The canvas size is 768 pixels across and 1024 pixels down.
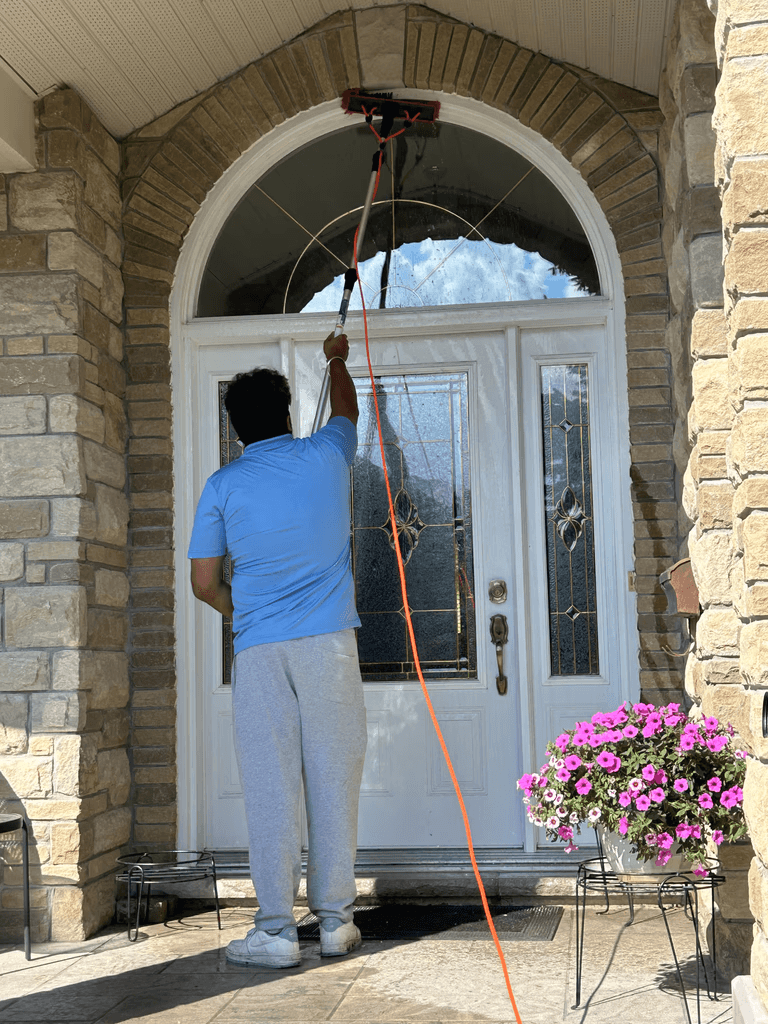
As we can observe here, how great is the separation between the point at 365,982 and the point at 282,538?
47.0 inches

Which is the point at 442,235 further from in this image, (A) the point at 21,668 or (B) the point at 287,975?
(B) the point at 287,975

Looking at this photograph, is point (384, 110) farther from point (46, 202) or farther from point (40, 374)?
point (40, 374)

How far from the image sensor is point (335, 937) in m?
3.14

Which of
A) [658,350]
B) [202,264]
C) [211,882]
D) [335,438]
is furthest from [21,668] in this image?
[658,350]

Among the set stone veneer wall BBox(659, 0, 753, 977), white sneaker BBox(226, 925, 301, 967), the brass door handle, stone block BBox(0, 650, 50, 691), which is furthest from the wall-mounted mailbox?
stone block BBox(0, 650, 50, 691)

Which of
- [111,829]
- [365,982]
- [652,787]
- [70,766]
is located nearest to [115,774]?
[111,829]

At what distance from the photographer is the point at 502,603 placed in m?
4.09

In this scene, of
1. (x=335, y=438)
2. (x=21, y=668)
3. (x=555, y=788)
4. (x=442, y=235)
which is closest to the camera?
(x=555, y=788)

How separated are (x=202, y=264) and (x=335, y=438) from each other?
134 cm

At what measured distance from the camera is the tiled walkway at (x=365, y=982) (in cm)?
266

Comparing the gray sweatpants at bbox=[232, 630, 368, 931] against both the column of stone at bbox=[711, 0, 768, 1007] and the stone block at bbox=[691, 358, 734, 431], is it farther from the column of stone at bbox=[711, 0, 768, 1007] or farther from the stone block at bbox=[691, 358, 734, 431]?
the column of stone at bbox=[711, 0, 768, 1007]

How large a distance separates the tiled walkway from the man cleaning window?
17 cm

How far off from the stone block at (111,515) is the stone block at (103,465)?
0.03m

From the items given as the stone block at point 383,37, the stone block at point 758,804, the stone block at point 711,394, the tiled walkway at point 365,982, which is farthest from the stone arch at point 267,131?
the stone block at point 758,804
